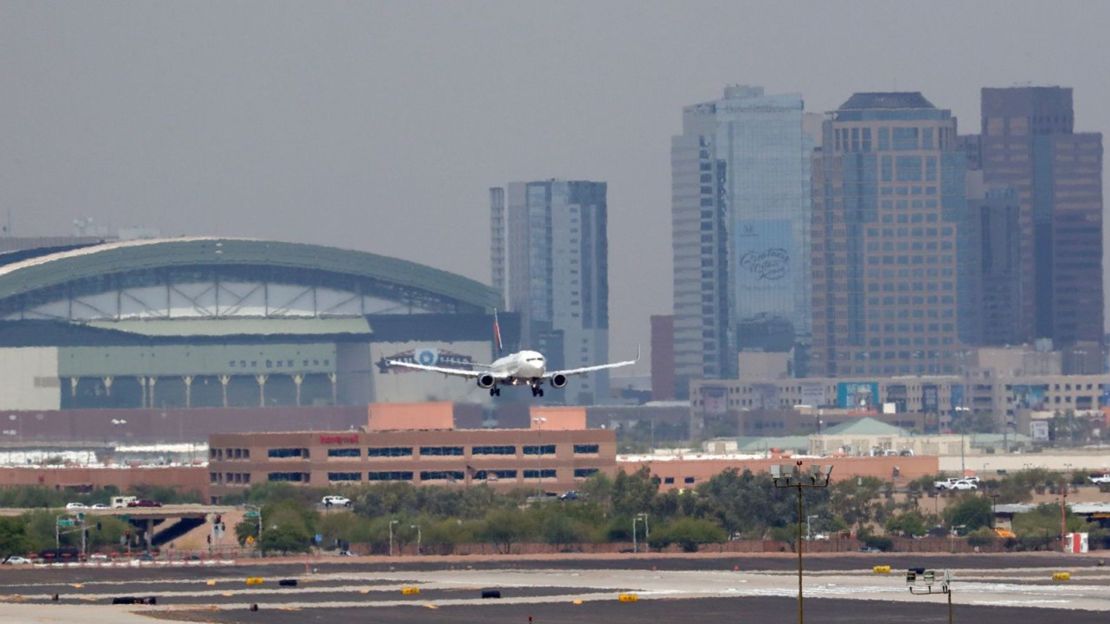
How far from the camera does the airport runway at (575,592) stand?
478ft

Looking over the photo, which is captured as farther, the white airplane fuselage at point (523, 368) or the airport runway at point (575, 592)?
the airport runway at point (575, 592)

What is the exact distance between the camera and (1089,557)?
195 meters

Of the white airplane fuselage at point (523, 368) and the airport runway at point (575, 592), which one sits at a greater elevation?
the white airplane fuselage at point (523, 368)

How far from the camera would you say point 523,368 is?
146 meters

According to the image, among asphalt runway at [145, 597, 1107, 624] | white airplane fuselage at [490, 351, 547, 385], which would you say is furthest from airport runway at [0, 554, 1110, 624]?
white airplane fuselage at [490, 351, 547, 385]

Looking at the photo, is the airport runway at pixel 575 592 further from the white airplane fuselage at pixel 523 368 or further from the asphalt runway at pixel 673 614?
the white airplane fuselage at pixel 523 368

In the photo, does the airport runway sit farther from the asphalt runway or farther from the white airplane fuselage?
the white airplane fuselage

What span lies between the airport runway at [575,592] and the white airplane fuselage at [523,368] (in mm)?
11433

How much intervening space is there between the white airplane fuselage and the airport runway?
1143 centimetres

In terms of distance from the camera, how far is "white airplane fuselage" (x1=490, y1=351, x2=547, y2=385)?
145625mm

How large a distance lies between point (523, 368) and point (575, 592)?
21774mm

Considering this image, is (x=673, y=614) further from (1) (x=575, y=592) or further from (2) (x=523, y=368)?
(1) (x=575, y=592)

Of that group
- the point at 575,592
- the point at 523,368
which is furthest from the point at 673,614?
the point at 575,592

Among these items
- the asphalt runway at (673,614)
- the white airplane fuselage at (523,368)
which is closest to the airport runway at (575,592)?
the asphalt runway at (673,614)
